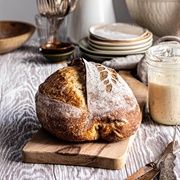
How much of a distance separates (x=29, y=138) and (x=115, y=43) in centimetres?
58

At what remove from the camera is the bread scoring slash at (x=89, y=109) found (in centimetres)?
96

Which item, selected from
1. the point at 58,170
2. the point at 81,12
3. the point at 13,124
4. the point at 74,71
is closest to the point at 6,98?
the point at 13,124

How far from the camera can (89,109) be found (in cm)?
96

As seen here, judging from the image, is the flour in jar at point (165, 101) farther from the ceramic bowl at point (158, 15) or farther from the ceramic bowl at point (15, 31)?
the ceramic bowl at point (15, 31)

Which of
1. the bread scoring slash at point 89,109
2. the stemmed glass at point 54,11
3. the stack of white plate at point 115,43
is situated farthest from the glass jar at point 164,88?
the stemmed glass at point 54,11

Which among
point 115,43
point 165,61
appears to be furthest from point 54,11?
point 165,61

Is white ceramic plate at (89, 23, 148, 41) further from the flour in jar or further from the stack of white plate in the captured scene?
the flour in jar

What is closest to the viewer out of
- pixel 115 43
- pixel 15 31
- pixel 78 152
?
pixel 78 152

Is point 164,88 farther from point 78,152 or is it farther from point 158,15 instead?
point 158,15

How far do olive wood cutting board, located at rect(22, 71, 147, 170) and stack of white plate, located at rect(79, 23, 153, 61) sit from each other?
0.58 m

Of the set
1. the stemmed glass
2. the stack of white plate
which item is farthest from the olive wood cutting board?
the stemmed glass

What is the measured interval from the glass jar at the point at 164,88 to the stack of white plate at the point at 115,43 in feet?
1.39

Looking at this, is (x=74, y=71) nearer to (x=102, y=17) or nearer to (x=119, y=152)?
(x=119, y=152)

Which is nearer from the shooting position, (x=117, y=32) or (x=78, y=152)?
(x=78, y=152)
